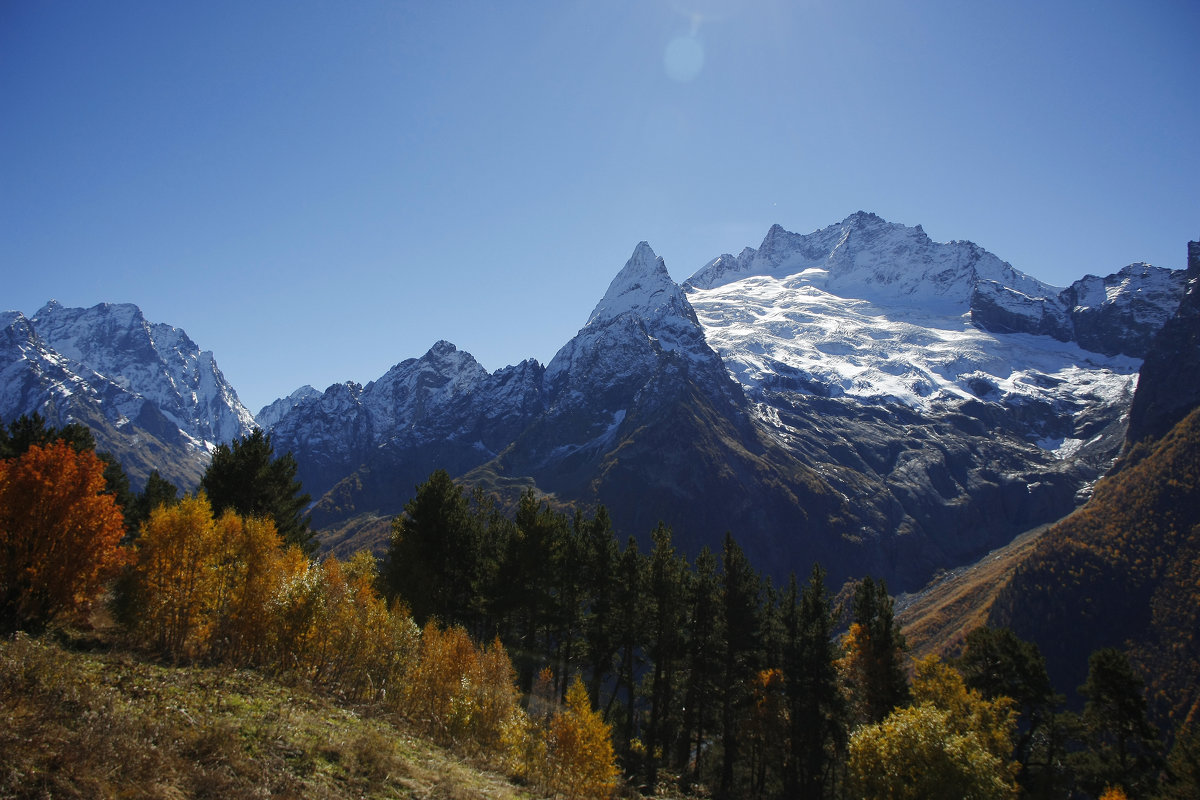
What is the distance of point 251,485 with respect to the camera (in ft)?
158

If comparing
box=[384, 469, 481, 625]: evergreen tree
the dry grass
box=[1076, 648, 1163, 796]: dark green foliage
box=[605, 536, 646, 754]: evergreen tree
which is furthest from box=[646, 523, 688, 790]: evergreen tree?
box=[1076, 648, 1163, 796]: dark green foliage

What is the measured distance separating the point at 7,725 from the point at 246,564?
2117 centimetres

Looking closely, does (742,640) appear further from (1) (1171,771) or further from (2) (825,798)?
(1) (1171,771)

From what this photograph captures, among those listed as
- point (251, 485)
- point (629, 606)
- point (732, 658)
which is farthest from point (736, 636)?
Result: point (251, 485)

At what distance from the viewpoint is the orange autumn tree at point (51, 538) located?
84.8 feet

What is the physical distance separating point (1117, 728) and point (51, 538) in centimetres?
6693

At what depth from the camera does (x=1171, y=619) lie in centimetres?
17925

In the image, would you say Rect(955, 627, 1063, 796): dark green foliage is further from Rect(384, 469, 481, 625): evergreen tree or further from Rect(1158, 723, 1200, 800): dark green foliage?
Rect(384, 469, 481, 625): evergreen tree

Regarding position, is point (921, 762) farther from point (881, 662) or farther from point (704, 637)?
point (704, 637)

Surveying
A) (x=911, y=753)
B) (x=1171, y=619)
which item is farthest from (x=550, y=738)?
(x=1171, y=619)

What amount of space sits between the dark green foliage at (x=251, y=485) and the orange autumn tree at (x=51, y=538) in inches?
644

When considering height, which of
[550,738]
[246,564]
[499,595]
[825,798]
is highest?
[246,564]

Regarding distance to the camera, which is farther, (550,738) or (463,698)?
(463,698)

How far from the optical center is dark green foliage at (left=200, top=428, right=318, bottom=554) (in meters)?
47.2
